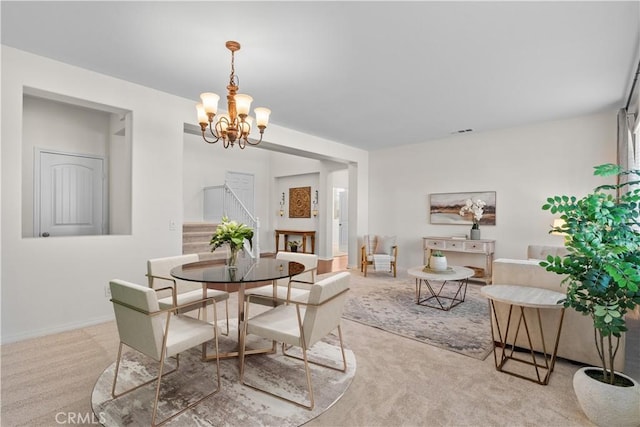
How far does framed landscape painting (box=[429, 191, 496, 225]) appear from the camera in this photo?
18.9 feet

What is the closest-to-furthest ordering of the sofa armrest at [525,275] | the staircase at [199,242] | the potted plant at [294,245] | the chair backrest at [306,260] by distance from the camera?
the sofa armrest at [525,275], the chair backrest at [306,260], the staircase at [199,242], the potted plant at [294,245]

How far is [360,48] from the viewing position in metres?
2.91

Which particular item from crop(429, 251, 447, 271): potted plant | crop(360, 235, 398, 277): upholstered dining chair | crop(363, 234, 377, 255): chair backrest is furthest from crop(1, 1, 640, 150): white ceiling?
crop(363, 234, 377, 255): chair backrest

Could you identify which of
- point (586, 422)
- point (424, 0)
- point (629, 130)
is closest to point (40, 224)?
point (424, 0)

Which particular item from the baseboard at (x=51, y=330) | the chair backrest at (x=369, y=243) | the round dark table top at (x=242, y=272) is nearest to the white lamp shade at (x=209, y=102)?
the round dark table top at (x=242, y=272)

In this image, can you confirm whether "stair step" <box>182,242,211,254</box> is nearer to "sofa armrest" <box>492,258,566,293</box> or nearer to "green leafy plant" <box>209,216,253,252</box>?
"green leafy plant" <box>209,216,253,252</box>

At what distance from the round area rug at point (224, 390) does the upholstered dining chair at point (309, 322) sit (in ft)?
0.25

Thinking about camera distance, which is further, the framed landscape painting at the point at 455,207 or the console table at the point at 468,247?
the framed landscape painting at the point at 455,207

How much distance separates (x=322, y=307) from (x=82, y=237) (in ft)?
9.43

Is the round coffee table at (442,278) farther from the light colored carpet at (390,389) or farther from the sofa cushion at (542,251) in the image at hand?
the sofa cushion at (542,251)

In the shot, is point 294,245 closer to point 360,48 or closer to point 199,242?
point 199,242

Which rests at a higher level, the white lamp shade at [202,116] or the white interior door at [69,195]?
the white lamp shade at [202,116]

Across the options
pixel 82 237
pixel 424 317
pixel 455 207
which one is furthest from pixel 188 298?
pixel 455 207

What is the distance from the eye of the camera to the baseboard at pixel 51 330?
2.90m
